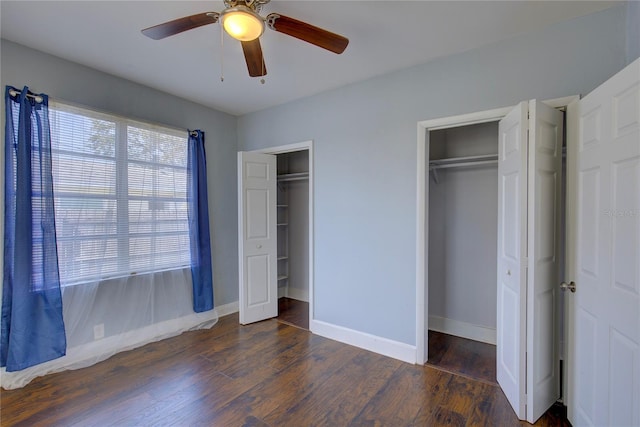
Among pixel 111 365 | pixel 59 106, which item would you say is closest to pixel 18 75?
pixel 59 106

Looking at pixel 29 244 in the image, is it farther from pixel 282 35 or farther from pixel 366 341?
pixel 366 341

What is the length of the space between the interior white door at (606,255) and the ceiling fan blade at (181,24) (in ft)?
6.95

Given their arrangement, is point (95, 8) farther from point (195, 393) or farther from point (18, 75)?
point (195, 393)

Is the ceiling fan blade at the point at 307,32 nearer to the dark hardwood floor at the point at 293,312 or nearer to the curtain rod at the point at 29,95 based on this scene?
the curtain rod at the point at 29,95

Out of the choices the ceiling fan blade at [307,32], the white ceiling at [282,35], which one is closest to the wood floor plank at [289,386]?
the ceiling fan blade at [307,32]

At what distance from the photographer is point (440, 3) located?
73.0 inches

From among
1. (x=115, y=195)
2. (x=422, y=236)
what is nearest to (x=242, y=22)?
(x=422, y=236)

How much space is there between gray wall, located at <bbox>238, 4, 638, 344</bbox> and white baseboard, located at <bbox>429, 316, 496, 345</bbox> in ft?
2.86

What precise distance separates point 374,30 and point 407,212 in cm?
151

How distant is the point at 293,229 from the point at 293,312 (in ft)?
4.28

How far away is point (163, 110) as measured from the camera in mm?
3299

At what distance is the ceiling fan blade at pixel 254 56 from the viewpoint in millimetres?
1756

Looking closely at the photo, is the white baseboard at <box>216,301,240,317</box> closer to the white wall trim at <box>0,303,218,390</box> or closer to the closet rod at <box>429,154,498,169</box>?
the white wall trim at <box>0,303,218,390</box>

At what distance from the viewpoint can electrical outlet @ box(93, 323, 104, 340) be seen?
2.74 m
